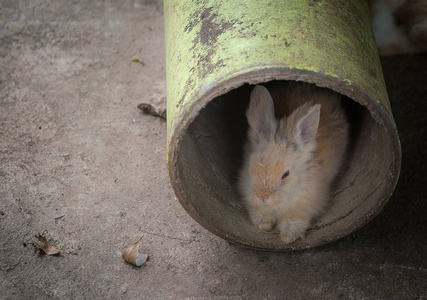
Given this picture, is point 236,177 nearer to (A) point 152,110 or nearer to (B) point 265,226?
(B) point 265,226

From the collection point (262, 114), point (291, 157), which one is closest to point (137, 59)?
point (262, 114)

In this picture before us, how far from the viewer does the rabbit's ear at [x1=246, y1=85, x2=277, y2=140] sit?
9.00ft

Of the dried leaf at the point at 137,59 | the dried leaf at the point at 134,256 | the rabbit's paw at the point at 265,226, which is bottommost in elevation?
the dried leaf at the point at 134,256

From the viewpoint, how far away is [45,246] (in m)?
2.70

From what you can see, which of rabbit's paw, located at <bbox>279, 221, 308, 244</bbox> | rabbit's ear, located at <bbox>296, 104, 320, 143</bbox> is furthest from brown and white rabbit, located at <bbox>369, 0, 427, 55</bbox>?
rabbit's paw, located at <bbox>279, 221, 308, 244</bbox>

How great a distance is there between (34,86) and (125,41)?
999mm

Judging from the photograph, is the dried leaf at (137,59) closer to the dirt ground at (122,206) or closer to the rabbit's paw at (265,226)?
the dirt ground at (122,206)

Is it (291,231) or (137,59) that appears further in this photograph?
(137,59)

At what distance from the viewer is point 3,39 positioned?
14.1 feet

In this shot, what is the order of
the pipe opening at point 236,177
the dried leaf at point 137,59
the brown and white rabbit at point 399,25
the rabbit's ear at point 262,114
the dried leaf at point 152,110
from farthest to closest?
the dried leaf at point 137,59
the brown and white rabbit at point 399,25
the dried leaf at point 152,110
the rabbit's ear at point 262,114
the pipe opening at point 236,177

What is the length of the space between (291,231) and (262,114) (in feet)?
2.28

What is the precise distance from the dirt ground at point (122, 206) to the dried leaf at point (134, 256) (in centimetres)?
3

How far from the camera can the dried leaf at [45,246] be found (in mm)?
2676

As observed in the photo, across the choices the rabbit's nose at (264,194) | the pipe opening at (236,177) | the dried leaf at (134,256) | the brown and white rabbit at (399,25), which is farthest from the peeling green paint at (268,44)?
the brown and white rabbit at (399,25)
